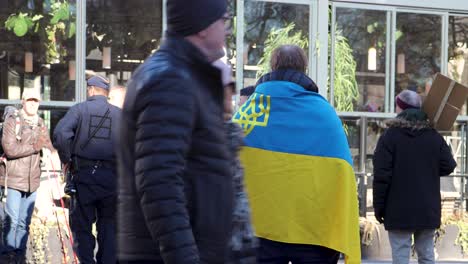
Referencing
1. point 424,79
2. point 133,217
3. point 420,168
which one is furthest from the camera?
point 424,79

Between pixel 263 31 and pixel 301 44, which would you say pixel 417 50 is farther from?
pixel 263 31

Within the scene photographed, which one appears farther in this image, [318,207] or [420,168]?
[420,168]

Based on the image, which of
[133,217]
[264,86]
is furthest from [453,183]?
[133,217]

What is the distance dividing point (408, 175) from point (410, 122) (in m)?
0.45

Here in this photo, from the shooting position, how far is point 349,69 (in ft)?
43.5

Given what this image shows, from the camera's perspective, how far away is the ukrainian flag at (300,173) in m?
5.70

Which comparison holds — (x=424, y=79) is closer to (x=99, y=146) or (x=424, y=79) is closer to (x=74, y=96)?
(x=74, y=96)

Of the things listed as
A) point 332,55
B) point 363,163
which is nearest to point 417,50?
point 332,55

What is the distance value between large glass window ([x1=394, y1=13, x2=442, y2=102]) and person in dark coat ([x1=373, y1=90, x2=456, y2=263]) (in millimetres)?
5121

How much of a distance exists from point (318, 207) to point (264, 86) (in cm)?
77

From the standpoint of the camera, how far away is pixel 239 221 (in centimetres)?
337

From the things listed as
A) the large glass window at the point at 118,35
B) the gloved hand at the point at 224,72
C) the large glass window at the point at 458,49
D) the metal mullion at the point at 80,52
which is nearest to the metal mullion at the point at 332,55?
the large glass window at the point at 458,49

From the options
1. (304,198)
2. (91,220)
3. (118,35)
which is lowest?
(91,220)

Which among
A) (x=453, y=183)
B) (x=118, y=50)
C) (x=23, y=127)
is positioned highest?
(x=118, y=50)
